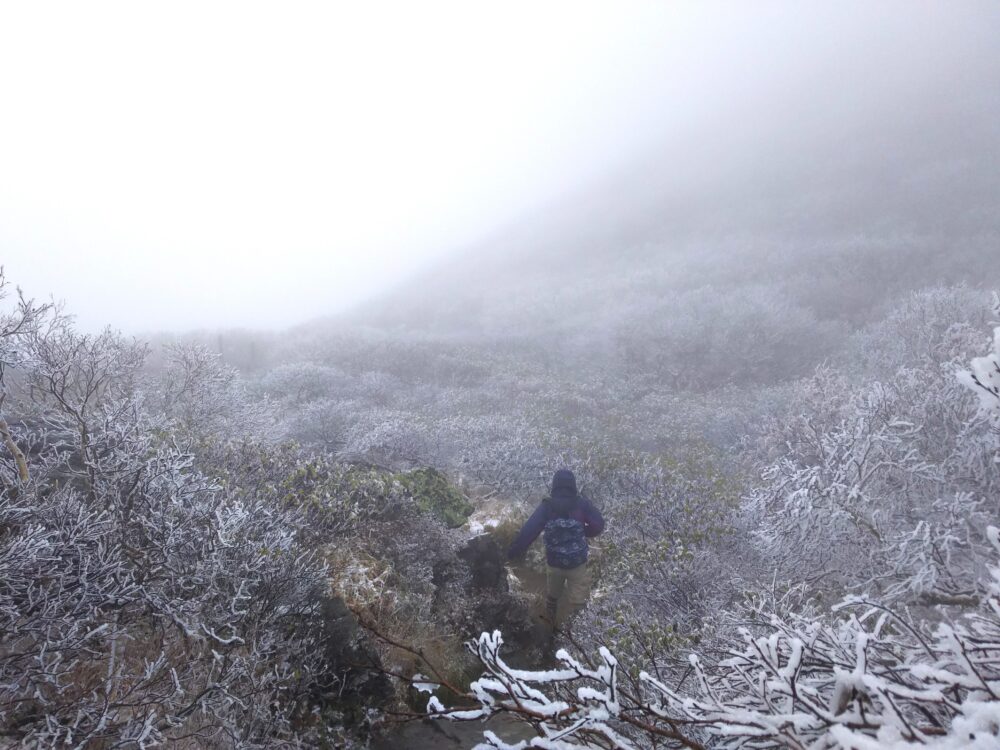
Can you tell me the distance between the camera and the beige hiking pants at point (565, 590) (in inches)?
254

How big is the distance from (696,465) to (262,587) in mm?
9968

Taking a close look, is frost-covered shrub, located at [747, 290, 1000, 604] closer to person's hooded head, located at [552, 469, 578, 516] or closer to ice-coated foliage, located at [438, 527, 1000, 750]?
person's hooded head, located at [552, 469, 578, 516]

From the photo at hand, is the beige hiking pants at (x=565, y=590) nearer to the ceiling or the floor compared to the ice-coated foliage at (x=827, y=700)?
nearer to the floor

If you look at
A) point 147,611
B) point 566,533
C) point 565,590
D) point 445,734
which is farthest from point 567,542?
point 147,611

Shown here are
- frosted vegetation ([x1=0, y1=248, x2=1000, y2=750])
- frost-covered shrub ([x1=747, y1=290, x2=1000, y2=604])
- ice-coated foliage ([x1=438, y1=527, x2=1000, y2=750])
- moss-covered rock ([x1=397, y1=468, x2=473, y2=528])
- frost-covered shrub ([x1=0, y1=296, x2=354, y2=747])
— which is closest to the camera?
ice-coated foliage ([x1=438, y1=527, x2=1000, y2=750])

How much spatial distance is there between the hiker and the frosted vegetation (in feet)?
1.81

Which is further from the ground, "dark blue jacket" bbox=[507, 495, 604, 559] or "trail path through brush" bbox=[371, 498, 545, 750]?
"dark blue jacket" bbox=[507, 495, 604, 559]

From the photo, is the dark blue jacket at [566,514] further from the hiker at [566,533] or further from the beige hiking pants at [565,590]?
the beige hiking pants at [565,590]

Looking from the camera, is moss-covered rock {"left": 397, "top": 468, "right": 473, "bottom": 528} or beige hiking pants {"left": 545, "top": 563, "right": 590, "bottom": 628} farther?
moss-covered rock {"left": 397, "top": 468, "right": 473, "bottom": 528}

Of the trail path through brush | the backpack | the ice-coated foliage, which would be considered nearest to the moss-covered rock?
the backpack

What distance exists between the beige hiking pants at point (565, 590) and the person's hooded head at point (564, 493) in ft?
2.45

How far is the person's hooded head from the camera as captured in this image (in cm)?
632

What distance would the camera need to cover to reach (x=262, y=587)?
4.79 m

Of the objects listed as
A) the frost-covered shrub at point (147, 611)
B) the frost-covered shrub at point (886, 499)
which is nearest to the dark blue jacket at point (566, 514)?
the frost-covered shrub at point (886, 499)
